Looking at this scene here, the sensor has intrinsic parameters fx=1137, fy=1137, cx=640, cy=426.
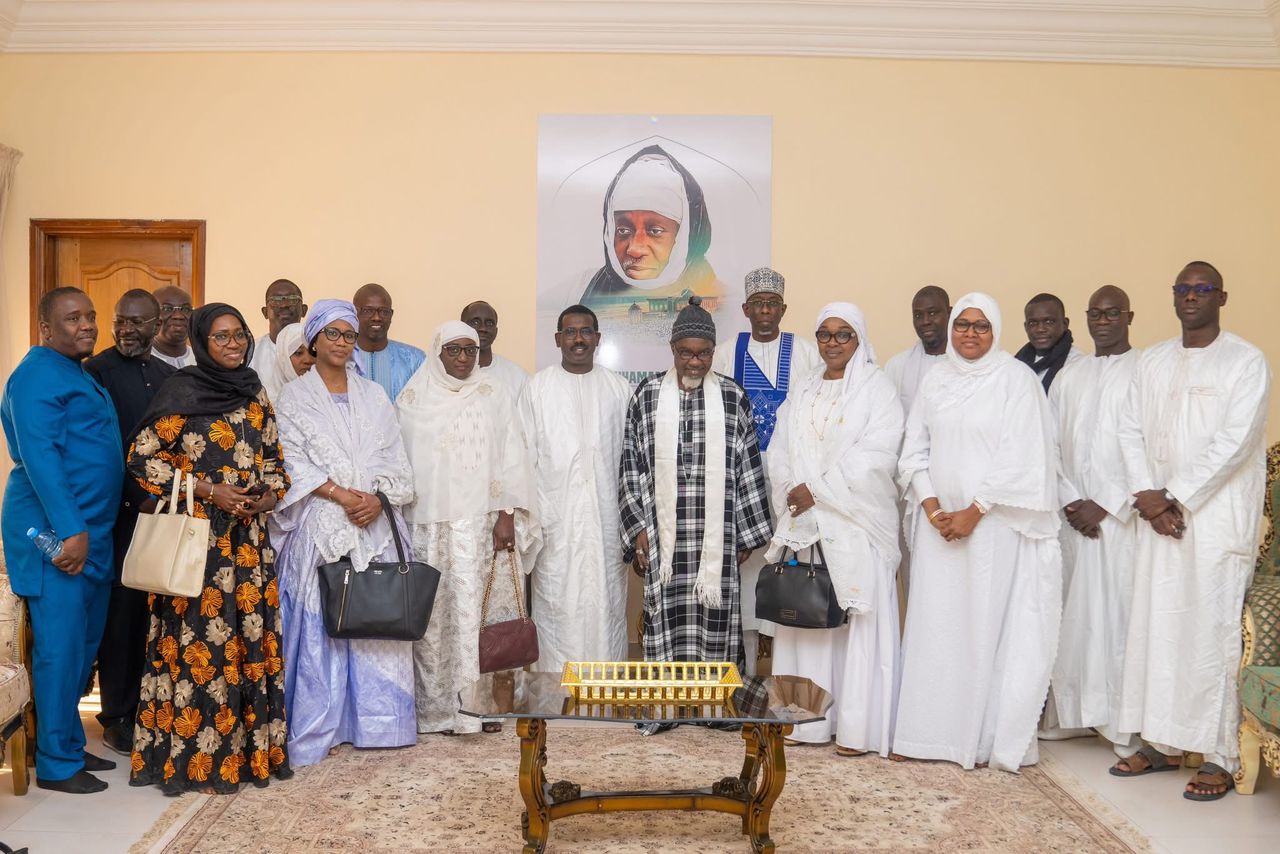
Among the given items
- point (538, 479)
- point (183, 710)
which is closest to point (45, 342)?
point (183, 710)

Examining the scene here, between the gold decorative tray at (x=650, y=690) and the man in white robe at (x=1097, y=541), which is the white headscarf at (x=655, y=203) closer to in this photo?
the man in white robe at (x=1097, y=541)

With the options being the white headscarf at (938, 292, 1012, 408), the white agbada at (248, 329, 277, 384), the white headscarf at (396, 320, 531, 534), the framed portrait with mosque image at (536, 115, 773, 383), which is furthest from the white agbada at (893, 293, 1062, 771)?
the white agbada at (248, 329, 277, 384)

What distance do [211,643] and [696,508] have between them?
7.25 ft

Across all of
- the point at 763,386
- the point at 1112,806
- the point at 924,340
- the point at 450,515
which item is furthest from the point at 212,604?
the point at 924,340

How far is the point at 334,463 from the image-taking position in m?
4.86

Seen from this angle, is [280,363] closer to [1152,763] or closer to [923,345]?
[923,345]

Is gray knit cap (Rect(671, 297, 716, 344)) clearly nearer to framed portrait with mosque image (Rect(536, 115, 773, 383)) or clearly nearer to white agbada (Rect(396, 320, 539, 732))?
white agbada (Rect(396, 320, 539, 732))

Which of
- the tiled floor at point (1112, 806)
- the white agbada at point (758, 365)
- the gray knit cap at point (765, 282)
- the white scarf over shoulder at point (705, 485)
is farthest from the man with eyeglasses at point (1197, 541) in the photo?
the gray knit cap at point (765, 282)

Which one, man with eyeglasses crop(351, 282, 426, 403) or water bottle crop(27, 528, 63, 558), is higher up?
man with eyeglasses crop(351, 282, 426, 403)

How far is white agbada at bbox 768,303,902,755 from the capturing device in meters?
5.04

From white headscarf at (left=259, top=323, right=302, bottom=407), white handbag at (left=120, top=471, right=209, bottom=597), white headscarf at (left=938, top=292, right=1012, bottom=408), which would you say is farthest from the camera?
white headscarf at (left=259, top=323, right=302, bottom=407)

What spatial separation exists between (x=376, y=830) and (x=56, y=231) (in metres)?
5.15

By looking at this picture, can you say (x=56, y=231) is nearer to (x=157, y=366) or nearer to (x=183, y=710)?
(x=157, y=366)

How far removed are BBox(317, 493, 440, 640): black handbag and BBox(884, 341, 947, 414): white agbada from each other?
8.92ft
